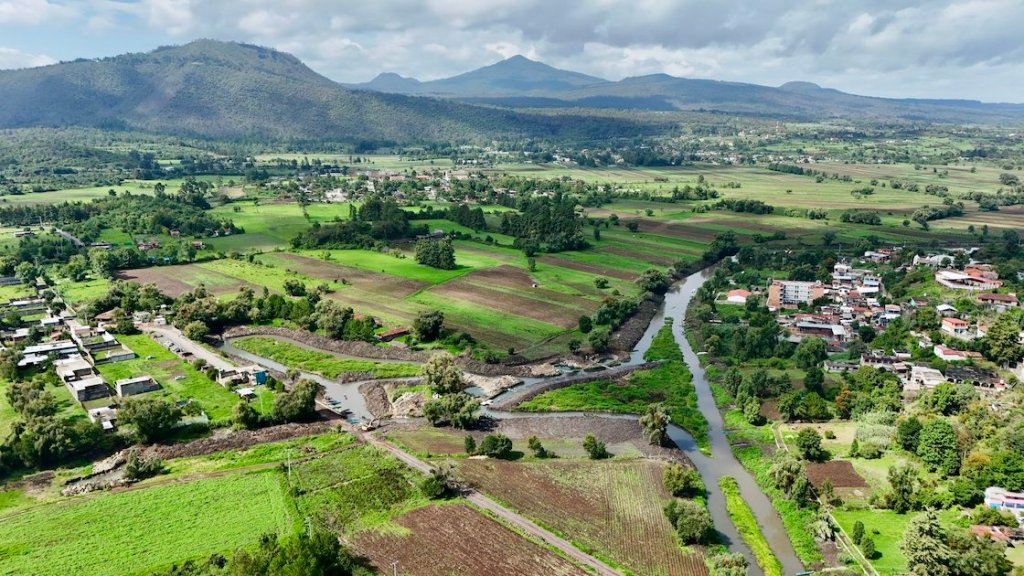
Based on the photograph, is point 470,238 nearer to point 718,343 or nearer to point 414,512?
point 718,343

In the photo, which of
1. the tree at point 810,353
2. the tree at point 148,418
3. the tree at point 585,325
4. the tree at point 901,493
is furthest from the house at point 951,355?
the tree at point 148,418

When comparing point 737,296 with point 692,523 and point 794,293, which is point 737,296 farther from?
point 692,523

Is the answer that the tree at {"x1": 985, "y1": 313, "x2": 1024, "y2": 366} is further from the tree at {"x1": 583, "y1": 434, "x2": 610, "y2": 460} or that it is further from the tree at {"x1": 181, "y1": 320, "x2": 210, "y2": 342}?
the tree at {"x1": 181, "y1": 320, "x2": 210, "y2": 342}

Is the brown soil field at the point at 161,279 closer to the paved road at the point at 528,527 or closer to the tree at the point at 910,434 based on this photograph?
the paved road at the point at 528,527

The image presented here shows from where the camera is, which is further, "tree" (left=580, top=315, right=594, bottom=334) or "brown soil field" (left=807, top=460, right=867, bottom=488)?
"tree" (left=580, top=315, right=594, bottom=334)

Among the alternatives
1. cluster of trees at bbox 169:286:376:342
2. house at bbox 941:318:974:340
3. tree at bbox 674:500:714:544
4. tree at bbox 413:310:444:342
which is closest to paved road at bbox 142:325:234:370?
cluster of trees at bbox 169:286:376:342

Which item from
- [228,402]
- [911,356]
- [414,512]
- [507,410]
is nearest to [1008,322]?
[911,356]
